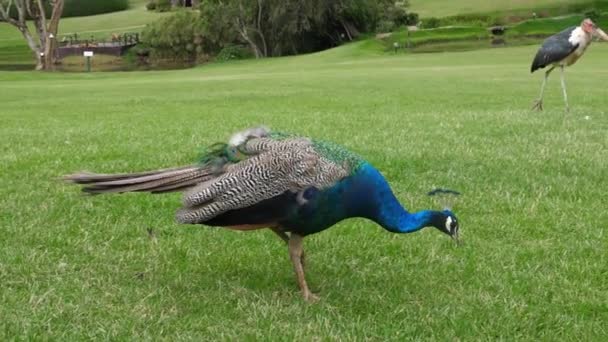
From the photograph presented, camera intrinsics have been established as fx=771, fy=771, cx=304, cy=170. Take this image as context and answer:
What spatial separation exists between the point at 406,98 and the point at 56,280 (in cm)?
1380

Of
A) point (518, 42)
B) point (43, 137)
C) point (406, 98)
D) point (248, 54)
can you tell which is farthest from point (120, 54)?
point (43, 137)

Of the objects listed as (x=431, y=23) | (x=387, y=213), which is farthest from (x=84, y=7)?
(x=387, y=213)

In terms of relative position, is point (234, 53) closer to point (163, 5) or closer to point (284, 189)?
point (163, 5)

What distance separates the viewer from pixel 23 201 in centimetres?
665

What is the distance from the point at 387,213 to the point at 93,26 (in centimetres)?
7676

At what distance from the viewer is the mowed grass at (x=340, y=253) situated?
416cm

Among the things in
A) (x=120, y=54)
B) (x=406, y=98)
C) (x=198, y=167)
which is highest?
(x=198, y=167)

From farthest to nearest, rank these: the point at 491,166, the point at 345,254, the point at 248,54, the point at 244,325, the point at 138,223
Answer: the point at 248,54, the point at 491,166, the point at 138,223, the point at 345,254, the point at 244,325

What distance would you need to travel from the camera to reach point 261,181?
4332 mm

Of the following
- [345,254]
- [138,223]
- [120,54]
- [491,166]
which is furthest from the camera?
[120,54]

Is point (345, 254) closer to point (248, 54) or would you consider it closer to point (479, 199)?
point (479, 199)

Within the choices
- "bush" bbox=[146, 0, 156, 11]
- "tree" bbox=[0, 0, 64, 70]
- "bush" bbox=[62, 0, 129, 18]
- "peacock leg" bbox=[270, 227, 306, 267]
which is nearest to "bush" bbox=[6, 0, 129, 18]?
"bush" bbox=[62, 0, 129, 18]

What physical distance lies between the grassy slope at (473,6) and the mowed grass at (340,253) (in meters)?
50.5

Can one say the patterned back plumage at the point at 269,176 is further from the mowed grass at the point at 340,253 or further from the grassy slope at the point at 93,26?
the grassy slope at the point at 93,26
